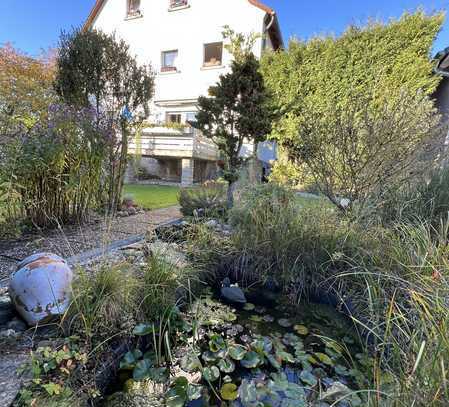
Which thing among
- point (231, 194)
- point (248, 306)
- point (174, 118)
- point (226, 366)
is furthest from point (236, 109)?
point (174, 118)

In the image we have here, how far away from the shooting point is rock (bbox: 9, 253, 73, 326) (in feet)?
5.11

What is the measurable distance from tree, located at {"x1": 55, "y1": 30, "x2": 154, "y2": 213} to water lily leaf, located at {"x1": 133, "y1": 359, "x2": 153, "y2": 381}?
3.02 metres

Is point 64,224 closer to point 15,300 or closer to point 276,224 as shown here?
point 15,300

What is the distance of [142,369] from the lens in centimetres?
146

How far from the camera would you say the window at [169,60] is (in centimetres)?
1153

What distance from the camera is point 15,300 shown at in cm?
161

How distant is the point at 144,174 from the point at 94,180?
276 inches

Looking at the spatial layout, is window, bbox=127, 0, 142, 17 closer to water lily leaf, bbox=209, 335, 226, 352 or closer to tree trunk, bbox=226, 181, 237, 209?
tree trunk, bbox=226, 181, 237, 209

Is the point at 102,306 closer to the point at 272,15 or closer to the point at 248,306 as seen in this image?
the point at 248,306

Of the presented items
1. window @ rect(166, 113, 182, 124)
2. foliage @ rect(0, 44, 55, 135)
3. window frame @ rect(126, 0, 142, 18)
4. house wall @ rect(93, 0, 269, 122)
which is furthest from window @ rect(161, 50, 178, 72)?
foliage @ rect(0, 44, 55, 135)

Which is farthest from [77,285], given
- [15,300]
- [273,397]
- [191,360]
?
[273,397]

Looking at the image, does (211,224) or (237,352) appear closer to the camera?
(237,352)

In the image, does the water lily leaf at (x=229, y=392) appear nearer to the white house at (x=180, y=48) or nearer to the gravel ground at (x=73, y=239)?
the gravel ground at (x=73, y=239)

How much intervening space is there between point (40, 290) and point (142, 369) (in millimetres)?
761
